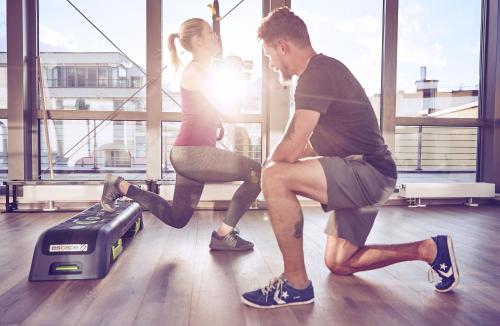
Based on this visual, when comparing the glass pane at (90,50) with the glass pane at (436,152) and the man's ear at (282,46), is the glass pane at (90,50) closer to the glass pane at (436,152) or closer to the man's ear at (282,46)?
the man's ear at (282,46)

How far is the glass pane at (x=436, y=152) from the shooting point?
400 cm

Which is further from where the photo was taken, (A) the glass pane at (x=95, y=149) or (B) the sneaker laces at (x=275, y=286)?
(A) the glass pane at (x=95, y=149)

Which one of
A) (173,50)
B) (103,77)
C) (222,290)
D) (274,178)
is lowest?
(222,290)

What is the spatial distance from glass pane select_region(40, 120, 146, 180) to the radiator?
101 inches

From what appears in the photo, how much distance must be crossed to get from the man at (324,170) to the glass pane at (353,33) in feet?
8.08

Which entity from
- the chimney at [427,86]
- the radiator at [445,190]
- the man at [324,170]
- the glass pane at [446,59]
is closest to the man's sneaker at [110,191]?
the man at [324,170]

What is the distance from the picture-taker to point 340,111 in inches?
53.2

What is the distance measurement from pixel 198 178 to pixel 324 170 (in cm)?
75

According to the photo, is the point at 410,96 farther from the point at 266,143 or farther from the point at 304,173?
the point at 304,173

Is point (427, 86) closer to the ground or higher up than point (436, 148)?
higher up

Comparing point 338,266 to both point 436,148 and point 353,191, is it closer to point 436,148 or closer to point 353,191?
point 353,191

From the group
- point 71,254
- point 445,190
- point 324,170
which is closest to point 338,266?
point 324,170

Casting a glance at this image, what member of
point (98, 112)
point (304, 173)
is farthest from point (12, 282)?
point (98, 112)

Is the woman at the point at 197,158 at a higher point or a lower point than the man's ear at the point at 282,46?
lower
